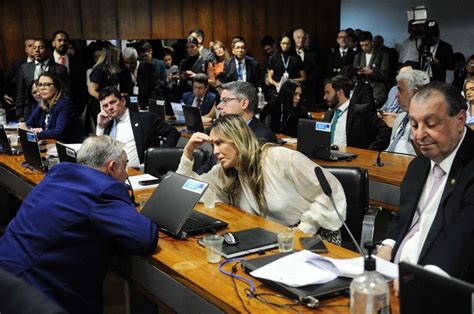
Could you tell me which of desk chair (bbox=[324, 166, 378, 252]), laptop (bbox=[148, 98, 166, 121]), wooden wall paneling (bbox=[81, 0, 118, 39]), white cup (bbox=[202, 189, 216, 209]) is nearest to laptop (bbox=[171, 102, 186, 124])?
laptop (bbox=[148, 98, 166, 121])

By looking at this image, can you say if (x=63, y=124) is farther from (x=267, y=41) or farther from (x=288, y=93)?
(x=267, y=41)

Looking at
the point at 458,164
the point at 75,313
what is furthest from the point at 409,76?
the point at 75,313

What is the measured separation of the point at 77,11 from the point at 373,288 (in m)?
8.58

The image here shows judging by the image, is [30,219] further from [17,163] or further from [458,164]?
[17,163]

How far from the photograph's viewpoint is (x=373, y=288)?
1.54 metres

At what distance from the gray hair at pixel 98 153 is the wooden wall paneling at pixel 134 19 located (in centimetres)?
742

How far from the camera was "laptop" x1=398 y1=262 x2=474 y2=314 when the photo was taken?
121cm

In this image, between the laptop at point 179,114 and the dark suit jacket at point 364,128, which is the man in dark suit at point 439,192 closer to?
the dark suit jacket at point 364,128

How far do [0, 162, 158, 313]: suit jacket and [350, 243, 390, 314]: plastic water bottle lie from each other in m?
0.98

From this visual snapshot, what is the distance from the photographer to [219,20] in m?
10.6

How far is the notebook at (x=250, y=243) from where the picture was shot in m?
2.25

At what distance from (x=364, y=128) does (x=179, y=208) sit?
116 inches

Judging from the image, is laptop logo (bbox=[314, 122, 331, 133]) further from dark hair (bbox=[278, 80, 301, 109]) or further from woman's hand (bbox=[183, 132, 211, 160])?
dark hair (bbox=[278, 80, 301, 109])

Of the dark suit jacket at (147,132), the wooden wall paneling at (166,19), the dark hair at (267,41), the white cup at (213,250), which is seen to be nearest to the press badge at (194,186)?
the white cup at (213,250)
